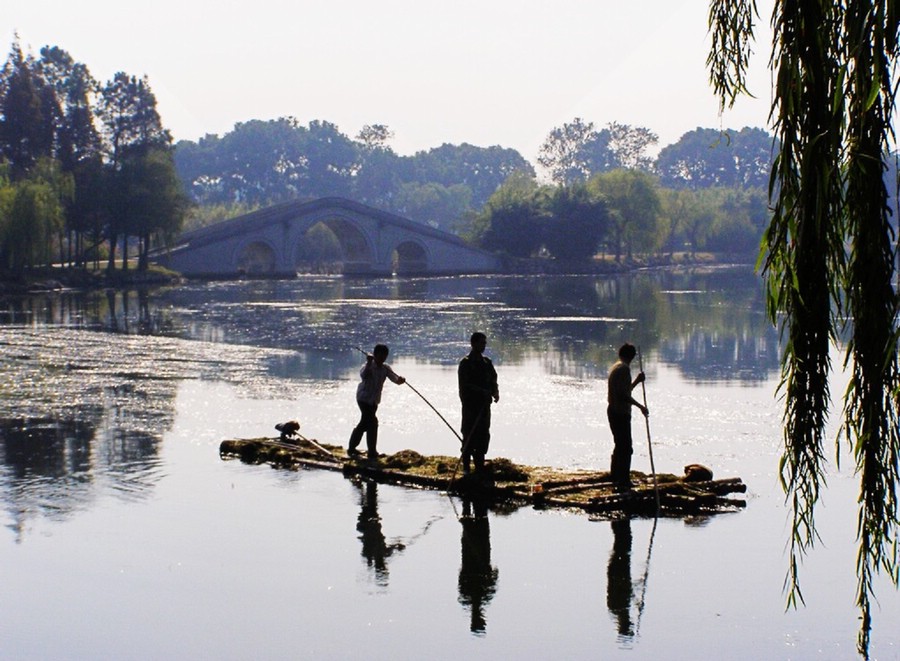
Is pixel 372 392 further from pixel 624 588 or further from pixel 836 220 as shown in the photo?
pixel 836 220

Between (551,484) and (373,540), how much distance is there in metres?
2.05

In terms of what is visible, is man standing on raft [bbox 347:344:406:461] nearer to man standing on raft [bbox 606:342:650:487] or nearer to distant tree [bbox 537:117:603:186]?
man standing on raft [bbox 606:342:650:487]

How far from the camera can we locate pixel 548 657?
9227 millimetres

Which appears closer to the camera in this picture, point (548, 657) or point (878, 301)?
point (878, 301)

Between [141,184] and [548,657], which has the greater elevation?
[141,184]

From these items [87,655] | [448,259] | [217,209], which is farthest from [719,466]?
[217,209]

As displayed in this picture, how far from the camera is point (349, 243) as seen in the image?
99.9 meters

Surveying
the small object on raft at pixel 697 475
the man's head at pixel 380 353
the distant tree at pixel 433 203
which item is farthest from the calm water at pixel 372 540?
the distant tree at pixel 433 203

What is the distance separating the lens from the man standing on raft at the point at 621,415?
13008mm

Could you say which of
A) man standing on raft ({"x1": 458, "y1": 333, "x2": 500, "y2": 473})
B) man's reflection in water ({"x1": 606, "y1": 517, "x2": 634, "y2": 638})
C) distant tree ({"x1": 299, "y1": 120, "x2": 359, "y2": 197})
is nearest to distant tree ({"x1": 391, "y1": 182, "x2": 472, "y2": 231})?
distant tree ({"x1": 299, "y1": 120, "x2": 359, "y2": 197})

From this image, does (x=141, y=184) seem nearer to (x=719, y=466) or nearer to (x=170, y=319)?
(x=170, y=319)

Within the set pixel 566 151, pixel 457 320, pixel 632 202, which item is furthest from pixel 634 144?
pixel 457 320

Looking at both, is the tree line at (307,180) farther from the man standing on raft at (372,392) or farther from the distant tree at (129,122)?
the man standing on raft at (372,392)

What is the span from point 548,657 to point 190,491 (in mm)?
6234
